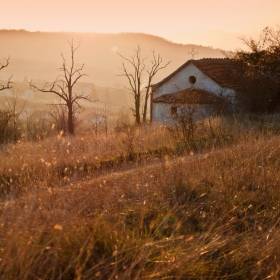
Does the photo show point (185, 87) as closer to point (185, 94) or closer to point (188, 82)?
point (188, 82)

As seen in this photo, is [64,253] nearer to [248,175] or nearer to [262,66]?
[248,175]

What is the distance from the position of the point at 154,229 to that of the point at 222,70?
2457 centimetres

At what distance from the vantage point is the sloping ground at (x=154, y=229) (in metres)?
2.93

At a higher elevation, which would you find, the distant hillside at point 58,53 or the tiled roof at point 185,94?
the distant hillside at point 58,53

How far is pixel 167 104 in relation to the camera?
27266mm

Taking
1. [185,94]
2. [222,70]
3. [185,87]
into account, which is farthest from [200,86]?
[185,94]

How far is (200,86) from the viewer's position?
27.1 meters

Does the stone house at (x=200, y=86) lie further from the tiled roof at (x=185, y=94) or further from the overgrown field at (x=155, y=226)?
the overgrown field at (x=155, y=226)

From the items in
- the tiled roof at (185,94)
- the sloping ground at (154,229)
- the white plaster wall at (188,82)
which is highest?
the white plaster wall at (188,82)

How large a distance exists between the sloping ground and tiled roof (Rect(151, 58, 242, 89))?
66.4ft

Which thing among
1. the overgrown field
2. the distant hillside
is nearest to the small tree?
the overgrown field

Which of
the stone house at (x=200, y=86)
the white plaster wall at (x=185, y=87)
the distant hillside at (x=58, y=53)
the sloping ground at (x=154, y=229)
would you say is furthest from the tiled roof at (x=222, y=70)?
the distant hillside at (x=58, y=53)

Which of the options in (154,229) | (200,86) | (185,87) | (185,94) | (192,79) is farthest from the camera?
(185,87)

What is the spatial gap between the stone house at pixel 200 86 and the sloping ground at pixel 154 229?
60.8 feet
